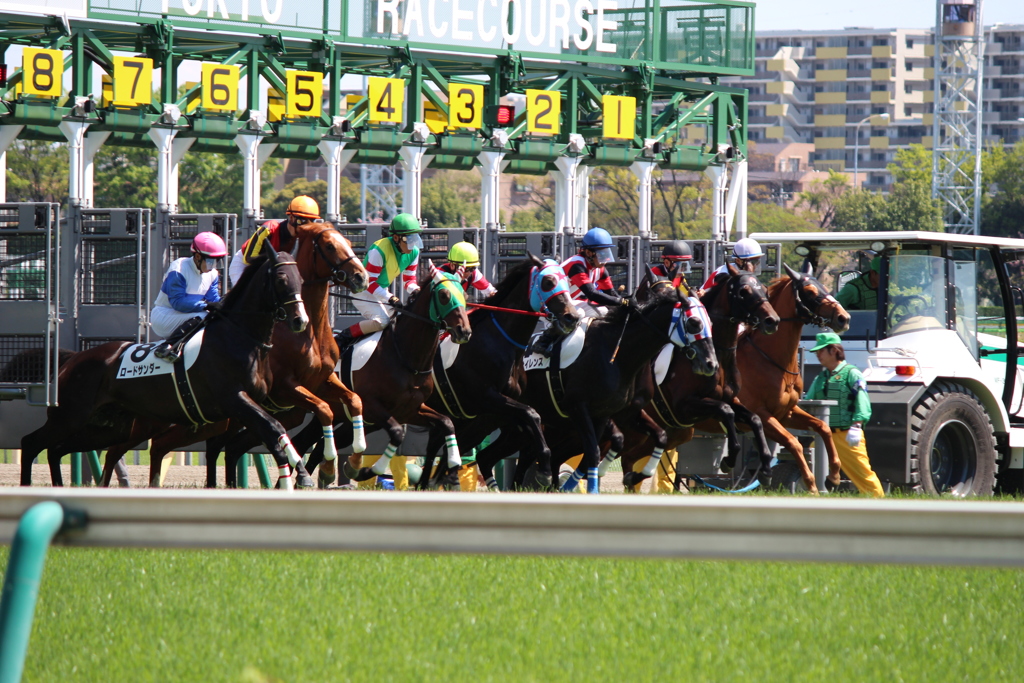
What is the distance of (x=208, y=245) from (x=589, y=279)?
3277mm

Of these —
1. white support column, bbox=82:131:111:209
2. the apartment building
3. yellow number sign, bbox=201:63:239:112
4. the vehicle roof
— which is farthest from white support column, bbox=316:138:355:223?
the apartment building

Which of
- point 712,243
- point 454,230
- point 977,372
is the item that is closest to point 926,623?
point 977,372

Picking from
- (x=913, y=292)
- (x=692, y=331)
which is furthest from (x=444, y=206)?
(x=692, y=331)

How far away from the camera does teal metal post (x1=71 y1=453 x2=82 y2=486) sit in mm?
11552

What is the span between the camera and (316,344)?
890 cm

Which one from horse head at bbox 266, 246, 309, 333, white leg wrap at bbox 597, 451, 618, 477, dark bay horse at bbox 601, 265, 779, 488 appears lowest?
white leg wrap at bbox 597, 451, 618, 477

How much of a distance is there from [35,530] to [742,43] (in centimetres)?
3126

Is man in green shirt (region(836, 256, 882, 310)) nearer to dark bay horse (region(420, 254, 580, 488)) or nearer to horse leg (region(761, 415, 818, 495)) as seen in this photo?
horse leg (region(761, 415, 818, 495))

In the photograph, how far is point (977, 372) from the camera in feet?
35.5

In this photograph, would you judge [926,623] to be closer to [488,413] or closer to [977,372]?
[488,413]

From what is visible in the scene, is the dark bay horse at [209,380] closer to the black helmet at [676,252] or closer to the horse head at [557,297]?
the horse head at [557,297]

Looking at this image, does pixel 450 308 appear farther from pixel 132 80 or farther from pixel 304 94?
pixel 304 94

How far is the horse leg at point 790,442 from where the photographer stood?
10.1 m

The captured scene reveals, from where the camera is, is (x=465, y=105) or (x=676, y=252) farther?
(x=465, y=105)
